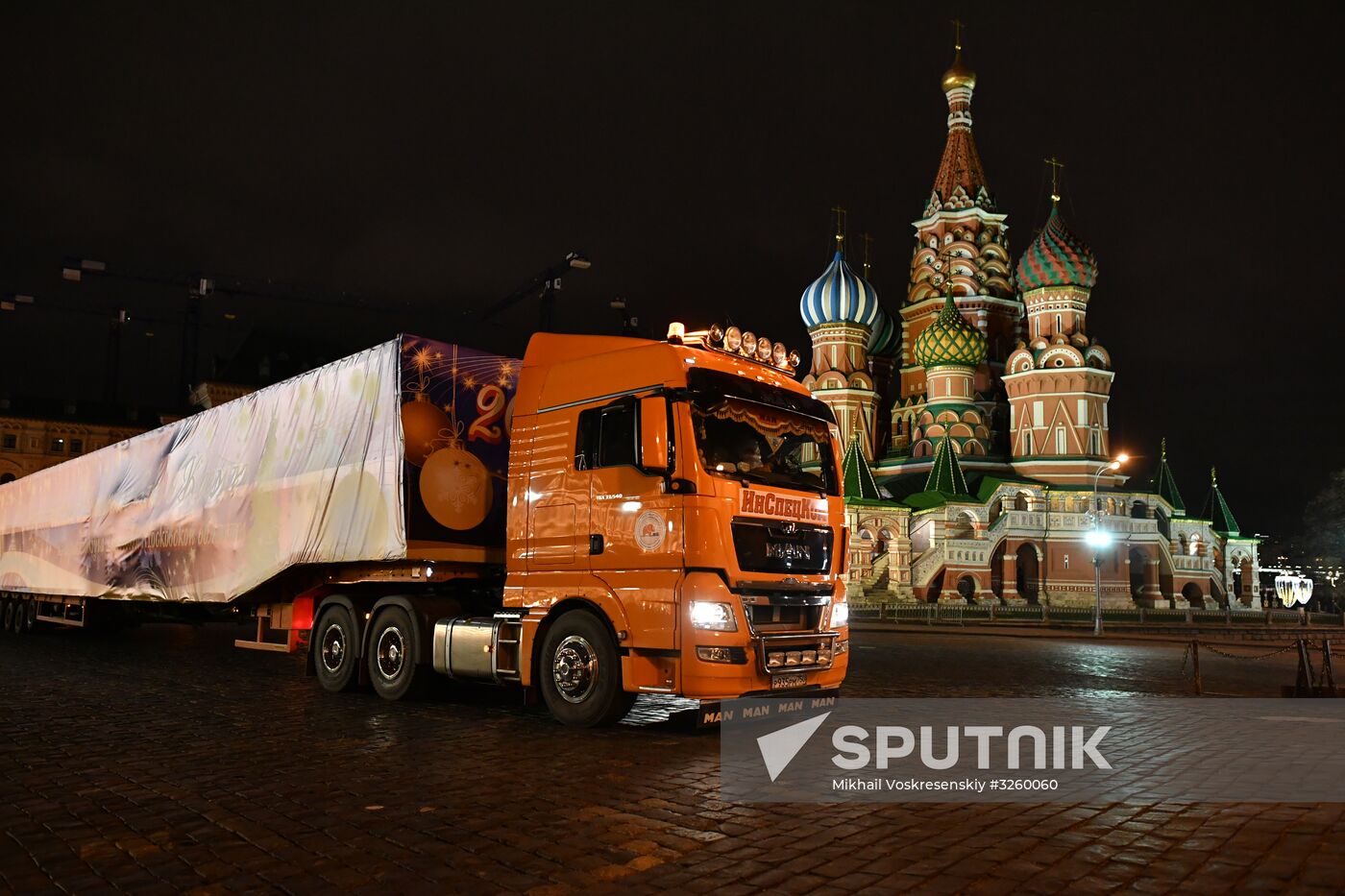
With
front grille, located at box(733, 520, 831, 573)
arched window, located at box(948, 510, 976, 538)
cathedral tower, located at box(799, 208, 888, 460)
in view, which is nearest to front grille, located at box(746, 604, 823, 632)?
front grille, located at box(733, 520, 831, 573)

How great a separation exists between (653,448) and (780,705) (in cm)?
290

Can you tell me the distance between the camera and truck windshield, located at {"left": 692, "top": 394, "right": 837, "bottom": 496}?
369 inches

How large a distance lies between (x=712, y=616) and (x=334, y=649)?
612 cm

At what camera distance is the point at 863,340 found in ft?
227

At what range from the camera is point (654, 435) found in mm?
9094

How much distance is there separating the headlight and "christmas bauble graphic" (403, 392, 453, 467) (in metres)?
4.10

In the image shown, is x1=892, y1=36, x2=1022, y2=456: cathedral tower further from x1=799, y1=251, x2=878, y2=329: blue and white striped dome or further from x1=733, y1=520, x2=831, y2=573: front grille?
x1=733, y1=520, x2=831, y2=573: front grille

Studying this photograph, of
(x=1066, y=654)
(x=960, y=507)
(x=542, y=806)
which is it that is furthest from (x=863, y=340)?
(x=542, y=806)

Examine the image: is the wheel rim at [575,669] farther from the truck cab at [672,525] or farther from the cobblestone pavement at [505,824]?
the cobblestone pavement at [505,824]

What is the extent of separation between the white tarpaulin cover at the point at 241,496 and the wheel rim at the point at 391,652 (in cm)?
97

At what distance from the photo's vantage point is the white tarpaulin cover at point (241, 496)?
38.8 feet

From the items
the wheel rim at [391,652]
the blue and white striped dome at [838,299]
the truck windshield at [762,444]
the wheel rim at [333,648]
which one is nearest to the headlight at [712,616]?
the truck windshield at [762,444]

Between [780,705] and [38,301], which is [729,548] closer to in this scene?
[780,705]

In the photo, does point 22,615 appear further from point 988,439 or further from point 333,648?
point 988,439
